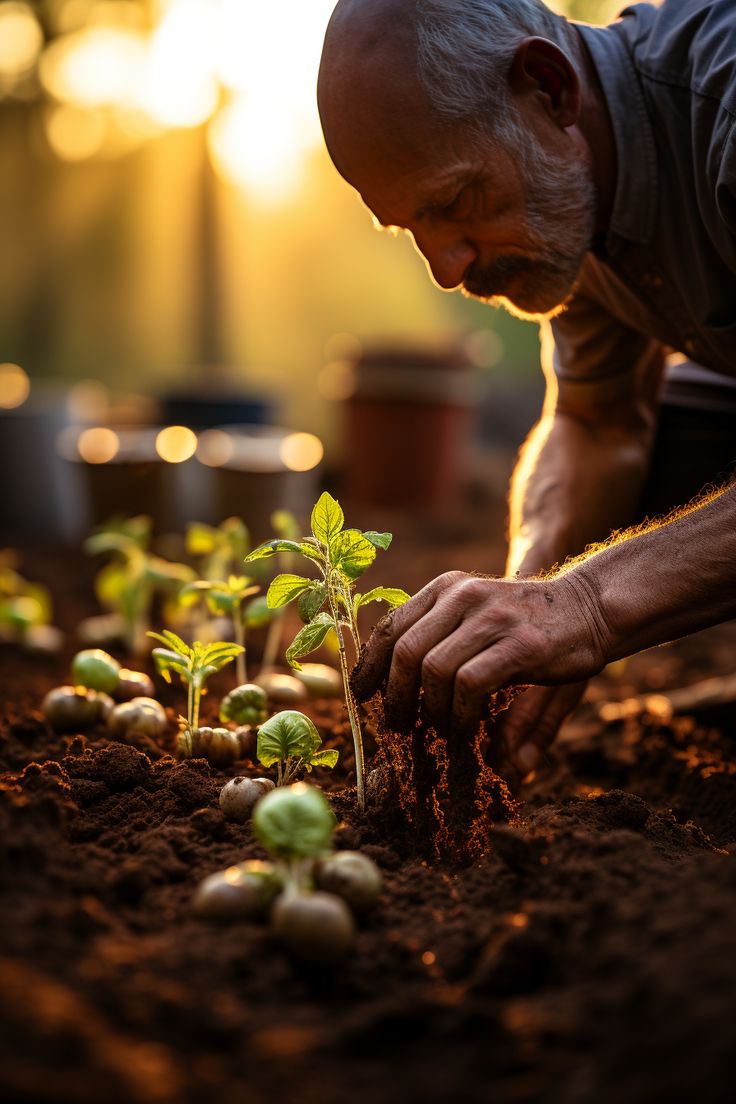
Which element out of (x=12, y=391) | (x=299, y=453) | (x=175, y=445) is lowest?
(x=299, y=453)

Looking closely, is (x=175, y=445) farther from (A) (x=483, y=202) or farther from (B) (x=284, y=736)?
(B) (x=284, y=736)

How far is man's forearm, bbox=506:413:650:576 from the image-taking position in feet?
8.98

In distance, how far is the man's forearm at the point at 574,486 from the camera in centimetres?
274

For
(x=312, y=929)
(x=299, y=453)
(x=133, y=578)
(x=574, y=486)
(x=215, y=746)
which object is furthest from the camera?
(x=299, y=453)

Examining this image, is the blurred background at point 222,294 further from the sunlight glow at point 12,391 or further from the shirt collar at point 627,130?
the shirt collar at point 627,130

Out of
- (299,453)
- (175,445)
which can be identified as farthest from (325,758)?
(175,445)

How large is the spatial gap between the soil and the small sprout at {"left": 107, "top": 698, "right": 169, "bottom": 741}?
0.18 meters

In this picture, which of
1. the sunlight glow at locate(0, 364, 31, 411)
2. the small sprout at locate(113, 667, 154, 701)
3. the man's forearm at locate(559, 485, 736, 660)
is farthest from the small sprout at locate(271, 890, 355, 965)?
the sunlight glow at locate(0, 364, 31, 411)

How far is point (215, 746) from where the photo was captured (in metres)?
1.97

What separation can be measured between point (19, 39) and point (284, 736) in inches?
373

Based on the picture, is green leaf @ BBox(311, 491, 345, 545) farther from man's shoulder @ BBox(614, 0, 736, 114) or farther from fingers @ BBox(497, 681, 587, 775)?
man's shoulder @ BBox(614, 0, 736, 114)

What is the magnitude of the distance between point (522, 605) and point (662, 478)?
4.78ft

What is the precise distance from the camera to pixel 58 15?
9.13 m

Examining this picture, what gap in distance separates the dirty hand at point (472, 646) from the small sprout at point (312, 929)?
48 cm
